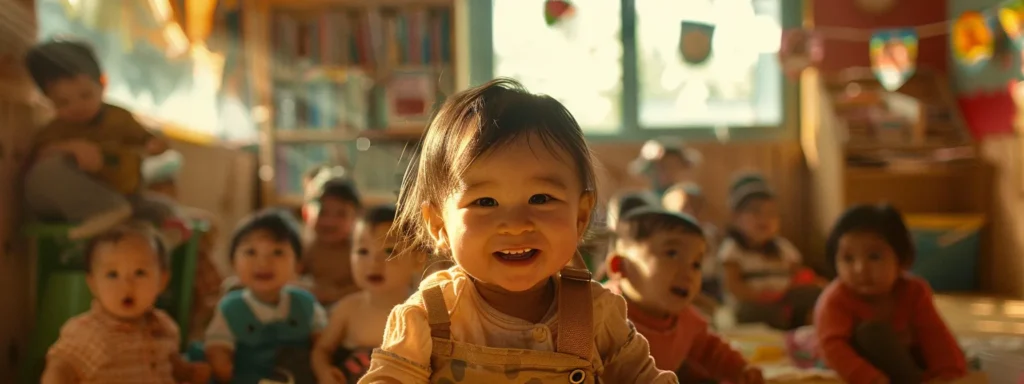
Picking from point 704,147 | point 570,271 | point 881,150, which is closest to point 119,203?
point 570,271

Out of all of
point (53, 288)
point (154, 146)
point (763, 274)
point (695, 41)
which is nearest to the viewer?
point (53, 288)

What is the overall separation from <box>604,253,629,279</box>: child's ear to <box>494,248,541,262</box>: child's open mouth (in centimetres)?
71

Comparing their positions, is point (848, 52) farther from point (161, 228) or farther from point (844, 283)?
point (161, 228)

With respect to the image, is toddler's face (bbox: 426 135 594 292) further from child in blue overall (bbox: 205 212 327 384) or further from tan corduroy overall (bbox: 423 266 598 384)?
child in blue overall (bbox: 205 212 327 384)

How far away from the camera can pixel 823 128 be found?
432cm

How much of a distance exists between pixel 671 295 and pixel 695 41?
2846mm

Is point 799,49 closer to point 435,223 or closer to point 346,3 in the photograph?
point 346,3

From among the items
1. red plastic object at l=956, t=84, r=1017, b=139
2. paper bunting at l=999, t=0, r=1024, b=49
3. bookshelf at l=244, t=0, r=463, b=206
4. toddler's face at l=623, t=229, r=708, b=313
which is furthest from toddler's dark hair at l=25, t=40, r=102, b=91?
red plastic object at l=956, t=84, r=1017, b=139

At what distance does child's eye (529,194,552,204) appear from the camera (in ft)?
3.15

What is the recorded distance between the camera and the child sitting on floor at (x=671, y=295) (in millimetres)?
1545

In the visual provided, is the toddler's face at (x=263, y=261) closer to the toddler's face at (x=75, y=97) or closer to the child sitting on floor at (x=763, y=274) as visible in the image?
the toddler's face at (x=75, y=97)

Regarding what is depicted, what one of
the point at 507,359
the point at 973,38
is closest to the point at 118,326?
the point at 507,359

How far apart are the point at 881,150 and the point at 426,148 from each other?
3822mm

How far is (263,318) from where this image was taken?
6.08ft
